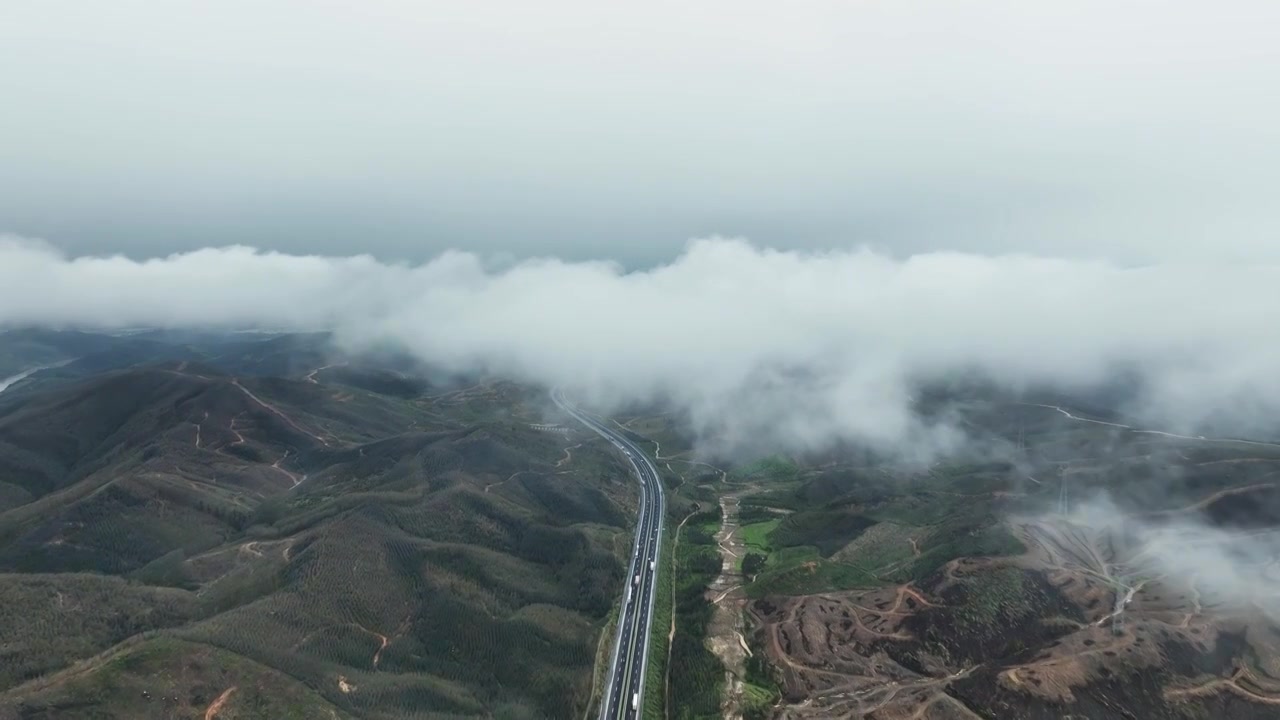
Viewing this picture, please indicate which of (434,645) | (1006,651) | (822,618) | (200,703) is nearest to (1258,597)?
(1006,651)

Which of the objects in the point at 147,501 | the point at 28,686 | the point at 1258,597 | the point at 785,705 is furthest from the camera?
the point at 147,501

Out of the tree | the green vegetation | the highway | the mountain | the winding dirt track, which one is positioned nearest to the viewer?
the winding dirt track

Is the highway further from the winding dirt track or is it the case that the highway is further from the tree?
the winding dirt track

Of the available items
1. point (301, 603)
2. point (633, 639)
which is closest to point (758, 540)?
point (633, 639)

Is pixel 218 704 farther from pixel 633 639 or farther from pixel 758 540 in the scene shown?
pixel 758 540

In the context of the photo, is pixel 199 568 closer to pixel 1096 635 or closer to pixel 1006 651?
pixel 1006 651

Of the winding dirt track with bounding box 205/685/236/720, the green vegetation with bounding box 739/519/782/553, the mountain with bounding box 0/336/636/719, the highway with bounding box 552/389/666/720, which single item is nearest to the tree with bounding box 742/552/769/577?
the green vegetation with bounding box 739/519/782/553

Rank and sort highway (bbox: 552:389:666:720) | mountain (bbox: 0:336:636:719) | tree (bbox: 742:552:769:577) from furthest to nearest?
tree (bbox: 742:552:769:577) → highway (bbox: 552:389:666:720) → mountain (bbox: 0:336:636:719)

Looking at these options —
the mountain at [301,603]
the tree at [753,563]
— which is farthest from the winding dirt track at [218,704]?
the tree at [753,563]

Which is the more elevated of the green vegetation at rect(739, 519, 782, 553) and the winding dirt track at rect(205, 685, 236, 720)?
the winding dirt track at rect(205, 685, 236, 720)

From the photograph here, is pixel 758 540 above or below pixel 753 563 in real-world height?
below

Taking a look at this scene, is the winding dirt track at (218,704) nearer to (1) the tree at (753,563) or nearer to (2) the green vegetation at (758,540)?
(1) the tree at (753,563)
